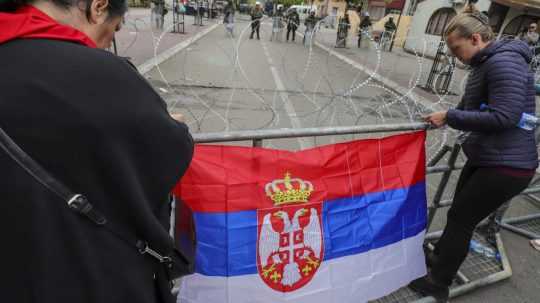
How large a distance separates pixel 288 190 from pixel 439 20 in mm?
24572

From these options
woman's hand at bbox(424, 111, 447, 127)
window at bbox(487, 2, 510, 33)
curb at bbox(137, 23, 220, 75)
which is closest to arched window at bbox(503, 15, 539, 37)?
window at bbox(487, 2, 510, 33)

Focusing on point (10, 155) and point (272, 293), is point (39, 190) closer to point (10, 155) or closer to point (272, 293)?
point (10, 155)

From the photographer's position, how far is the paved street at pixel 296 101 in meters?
3.21

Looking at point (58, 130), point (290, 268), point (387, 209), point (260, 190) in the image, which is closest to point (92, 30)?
point (58, 130)

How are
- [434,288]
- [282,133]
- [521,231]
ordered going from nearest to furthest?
[282,133] < [434,288] < [521,231]

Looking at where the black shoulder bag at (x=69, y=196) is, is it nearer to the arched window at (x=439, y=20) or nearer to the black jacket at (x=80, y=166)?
the black jacket at (x=80, y=166)

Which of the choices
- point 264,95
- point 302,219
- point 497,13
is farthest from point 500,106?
point 497,13

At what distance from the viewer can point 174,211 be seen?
1.34m

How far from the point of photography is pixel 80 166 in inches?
31.2

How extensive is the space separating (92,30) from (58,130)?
0.32 meters

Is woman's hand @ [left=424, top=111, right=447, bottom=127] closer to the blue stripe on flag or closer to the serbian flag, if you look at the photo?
the serbian flag

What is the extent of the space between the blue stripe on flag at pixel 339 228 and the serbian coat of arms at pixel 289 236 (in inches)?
2.1

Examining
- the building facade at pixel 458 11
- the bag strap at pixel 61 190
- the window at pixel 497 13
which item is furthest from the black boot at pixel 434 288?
the window at pixel 497 13

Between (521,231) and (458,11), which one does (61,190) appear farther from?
(458,11)
